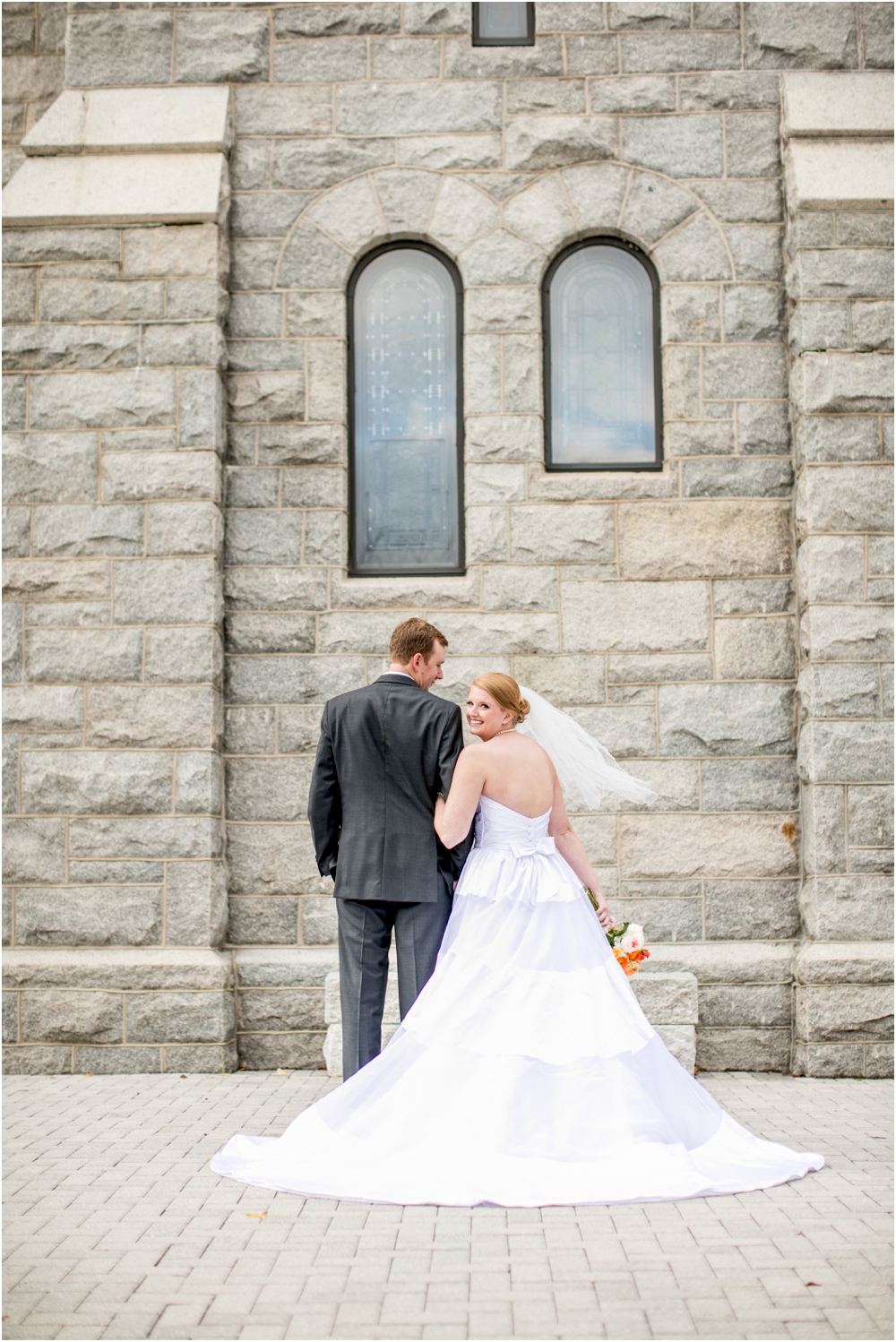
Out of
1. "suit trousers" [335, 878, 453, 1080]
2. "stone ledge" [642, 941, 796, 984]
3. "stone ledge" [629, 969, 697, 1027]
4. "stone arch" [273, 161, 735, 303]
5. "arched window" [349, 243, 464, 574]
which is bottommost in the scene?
"stone ledge" [629, 969, 697, 1027]

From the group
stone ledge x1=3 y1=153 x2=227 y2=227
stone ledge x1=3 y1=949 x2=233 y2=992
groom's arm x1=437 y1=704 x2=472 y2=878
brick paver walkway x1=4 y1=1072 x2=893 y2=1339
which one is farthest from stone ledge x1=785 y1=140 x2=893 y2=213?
stone ledge x1=3 y1=949 x2=233 y2=992

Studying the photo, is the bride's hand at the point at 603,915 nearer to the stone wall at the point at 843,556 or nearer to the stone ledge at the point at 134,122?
the stone wall at the point at 843,556

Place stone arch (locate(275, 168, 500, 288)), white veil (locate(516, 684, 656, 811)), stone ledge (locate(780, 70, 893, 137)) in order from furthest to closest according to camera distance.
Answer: stone arch (locate(275, 168, 500, 288)) < stone ledge (locate(780, 70, 893, 137)) < white veil (locate(516, 684, 656, 811))

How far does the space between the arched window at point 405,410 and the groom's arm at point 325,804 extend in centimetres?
201

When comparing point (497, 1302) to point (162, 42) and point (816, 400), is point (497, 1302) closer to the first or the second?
point (816, 400)

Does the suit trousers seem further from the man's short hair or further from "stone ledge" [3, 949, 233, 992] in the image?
"stone ledge" [3, 949, 233, 992]

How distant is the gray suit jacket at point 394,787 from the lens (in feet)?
16.3

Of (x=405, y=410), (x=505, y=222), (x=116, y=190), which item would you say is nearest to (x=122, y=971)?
(x=405, y=410)

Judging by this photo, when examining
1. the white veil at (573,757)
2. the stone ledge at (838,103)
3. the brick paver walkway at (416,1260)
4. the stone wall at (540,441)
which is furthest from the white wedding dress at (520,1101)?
the stone ledge at (838,103)

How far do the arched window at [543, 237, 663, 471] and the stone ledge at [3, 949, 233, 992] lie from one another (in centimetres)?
349

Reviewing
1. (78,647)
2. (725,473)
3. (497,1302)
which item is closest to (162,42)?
(78,647)

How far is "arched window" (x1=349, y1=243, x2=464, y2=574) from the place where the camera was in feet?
22.9

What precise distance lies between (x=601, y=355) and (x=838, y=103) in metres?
1.92

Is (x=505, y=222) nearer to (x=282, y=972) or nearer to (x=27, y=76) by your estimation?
(x=27, y=76)
